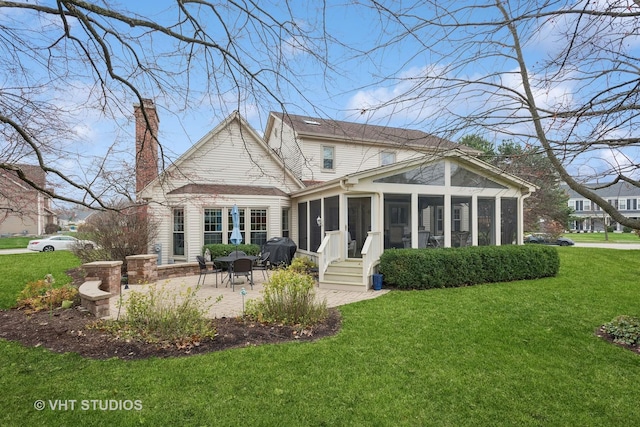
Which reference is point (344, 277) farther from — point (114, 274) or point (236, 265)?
point (114, 274)

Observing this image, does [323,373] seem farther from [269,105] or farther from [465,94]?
[465,94]

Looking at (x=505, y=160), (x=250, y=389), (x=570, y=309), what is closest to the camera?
(x=250, y=389)

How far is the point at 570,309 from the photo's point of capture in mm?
6941

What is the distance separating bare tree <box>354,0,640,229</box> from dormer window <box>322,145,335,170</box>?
1278cm

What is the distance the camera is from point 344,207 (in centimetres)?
1070

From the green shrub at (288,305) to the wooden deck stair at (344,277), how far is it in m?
3.45

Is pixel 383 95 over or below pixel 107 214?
over

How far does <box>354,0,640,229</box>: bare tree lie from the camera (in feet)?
9.17

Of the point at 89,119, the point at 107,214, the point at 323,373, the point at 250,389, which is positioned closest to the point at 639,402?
the point at 323,373

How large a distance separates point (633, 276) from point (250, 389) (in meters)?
13.5

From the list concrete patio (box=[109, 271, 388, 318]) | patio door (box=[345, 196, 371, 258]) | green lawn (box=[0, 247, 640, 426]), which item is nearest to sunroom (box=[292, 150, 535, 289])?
patio door (box=[345, 196, 371, 258])

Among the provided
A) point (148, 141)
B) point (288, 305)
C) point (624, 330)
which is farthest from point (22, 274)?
point (624, 330)

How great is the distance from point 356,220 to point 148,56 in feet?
27.6

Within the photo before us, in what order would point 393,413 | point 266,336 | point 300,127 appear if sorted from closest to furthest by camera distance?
point 393,413 < point 266,336 < point 300,127
